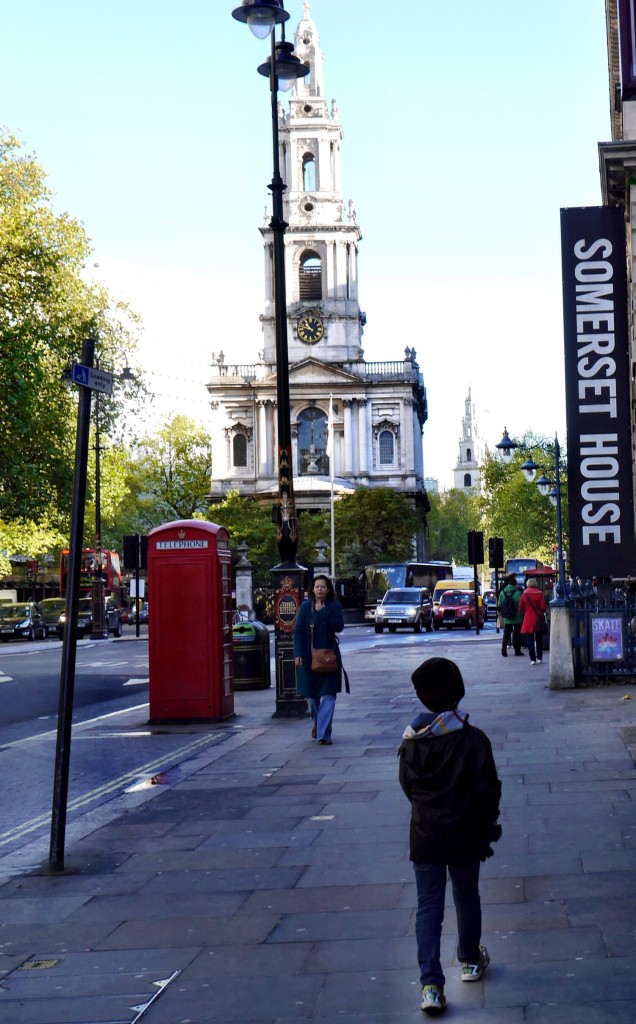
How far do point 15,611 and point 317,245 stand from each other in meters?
44.8

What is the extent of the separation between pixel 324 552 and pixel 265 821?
68.7m

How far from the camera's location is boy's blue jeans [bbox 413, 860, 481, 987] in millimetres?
5238

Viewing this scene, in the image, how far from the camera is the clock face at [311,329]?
306 feet

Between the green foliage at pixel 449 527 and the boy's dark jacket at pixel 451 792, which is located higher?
the green foliage at pixel 449 527

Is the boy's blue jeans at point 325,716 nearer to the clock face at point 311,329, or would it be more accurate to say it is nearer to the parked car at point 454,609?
the parked car at point 454,609

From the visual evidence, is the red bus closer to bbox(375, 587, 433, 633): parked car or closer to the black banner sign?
bbox(375, 587, 433, 633): parked car

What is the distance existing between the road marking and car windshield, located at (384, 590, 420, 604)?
1552 inches

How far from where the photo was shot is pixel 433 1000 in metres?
5.15

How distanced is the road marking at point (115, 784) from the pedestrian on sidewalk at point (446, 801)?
14.8ft

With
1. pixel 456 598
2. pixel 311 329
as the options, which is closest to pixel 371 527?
pixel 311 329

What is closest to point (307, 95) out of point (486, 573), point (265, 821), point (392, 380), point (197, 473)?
point (392, 380)

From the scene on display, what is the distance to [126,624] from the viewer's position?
79750 mm

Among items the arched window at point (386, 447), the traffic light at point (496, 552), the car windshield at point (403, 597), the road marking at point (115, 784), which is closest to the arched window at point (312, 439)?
the arched window at point (386, 447)

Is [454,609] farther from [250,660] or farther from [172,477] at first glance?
[172,477]
